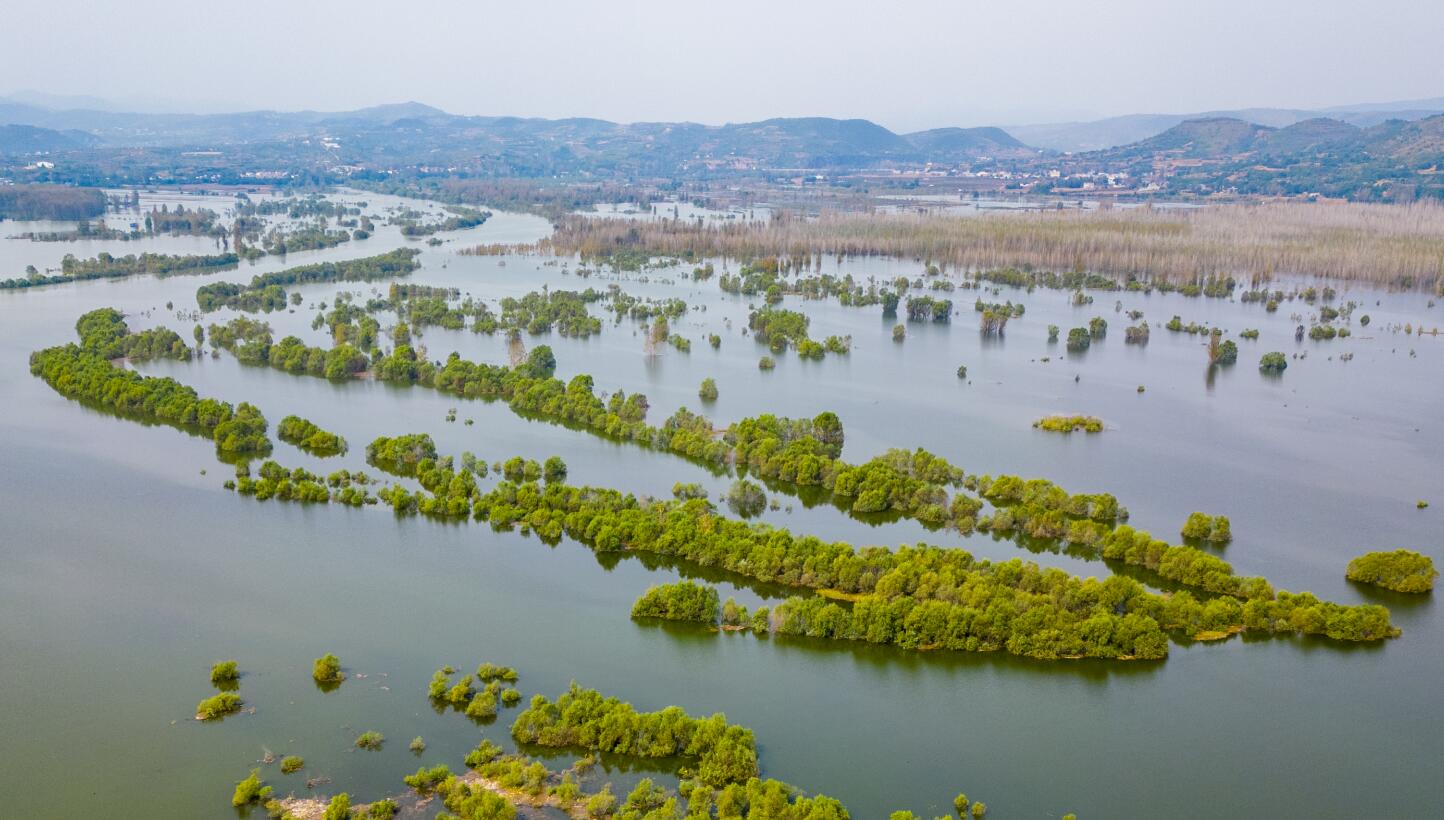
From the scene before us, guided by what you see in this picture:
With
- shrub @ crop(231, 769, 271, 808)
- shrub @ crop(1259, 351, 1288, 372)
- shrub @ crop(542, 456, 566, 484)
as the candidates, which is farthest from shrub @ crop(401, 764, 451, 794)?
shrub @ crop(1259, 351, 1288, 372)

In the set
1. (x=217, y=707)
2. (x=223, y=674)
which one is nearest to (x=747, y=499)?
(x=223, y=674)

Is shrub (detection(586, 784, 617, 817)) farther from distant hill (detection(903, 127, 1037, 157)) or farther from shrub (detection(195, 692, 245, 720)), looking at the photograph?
distant hill (detection(903, 127, 1037, 157))

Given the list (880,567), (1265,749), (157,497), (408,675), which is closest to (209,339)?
(157,497)

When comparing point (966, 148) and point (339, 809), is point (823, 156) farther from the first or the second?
point (339, 809)

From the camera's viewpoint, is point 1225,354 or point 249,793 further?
point 1225,354

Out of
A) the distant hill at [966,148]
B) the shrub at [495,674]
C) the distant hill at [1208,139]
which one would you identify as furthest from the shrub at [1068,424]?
the distant hill at [966,148]
